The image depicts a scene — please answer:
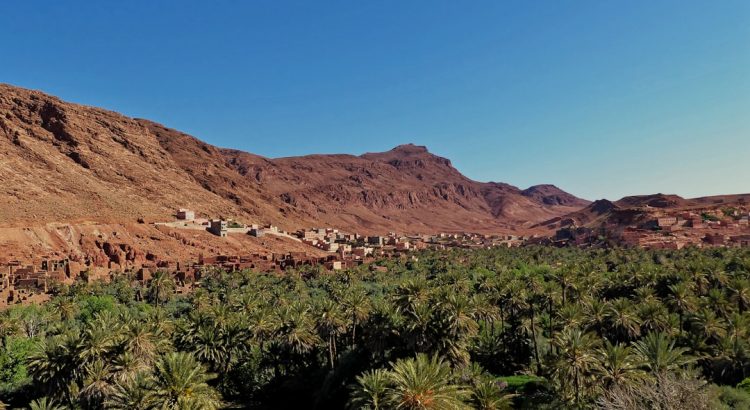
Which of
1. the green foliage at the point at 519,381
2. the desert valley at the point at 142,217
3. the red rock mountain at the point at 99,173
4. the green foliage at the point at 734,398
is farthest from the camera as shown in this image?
the red rock mountain at the point at 99,173

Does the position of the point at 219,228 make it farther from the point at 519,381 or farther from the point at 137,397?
the point at 137,397

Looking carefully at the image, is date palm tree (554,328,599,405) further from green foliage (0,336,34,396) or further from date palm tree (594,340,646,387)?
green foliage (0,336,34,396)

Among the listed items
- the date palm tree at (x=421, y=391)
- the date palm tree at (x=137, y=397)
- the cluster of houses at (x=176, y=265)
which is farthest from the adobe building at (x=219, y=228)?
the date palm tree at (x=421, y=391)

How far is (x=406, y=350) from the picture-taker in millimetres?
32219

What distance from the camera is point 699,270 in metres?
52.1

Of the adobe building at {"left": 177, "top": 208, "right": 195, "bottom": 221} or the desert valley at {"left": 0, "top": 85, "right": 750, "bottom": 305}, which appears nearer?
the desert valley at {"left": 0, "top": 85, "right": 750, "bottom": 305}

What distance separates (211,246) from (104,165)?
146ft

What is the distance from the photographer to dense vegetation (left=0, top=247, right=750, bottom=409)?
21844 millimetres

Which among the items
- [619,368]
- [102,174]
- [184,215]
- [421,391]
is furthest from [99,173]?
[619,368]

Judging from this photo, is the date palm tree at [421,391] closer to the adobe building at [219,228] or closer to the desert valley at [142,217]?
the desert valley at [142,217]

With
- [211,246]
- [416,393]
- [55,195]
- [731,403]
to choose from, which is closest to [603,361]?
[731,403]

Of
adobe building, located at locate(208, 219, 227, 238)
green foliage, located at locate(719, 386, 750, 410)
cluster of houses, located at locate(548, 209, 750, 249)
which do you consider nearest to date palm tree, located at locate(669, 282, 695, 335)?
green foliage, located at locate(719, 386, 750, 410)

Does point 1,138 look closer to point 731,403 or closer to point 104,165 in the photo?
point 104,165

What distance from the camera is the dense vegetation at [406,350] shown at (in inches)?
860
